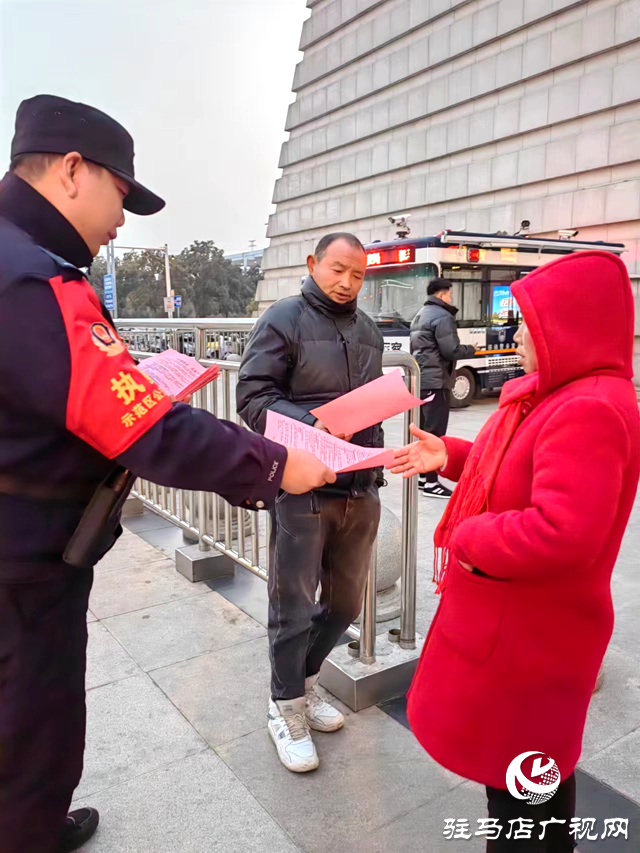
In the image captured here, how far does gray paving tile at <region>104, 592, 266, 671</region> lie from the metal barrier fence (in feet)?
1.00

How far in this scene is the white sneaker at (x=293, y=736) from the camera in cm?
252

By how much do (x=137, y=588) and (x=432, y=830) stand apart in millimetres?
2597

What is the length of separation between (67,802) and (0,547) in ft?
2.64

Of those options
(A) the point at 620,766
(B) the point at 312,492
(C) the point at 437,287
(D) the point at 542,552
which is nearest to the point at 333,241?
(B) the point at 312,492

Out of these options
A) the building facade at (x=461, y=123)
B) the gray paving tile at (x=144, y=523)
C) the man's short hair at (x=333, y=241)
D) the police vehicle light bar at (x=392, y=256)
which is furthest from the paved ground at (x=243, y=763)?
the building facade at (x=461, y=123)

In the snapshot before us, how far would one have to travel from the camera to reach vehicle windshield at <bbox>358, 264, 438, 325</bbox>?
458 inches

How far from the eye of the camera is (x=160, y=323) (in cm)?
509

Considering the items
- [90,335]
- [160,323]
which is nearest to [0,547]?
[90,335]

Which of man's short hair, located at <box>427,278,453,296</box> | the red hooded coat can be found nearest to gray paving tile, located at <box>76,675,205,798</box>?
the red hooded coat

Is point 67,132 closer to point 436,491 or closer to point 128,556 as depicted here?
point 128,556

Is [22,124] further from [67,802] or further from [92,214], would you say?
[67,802]

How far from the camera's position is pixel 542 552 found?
1446mm

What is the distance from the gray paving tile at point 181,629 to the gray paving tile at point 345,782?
83 cm

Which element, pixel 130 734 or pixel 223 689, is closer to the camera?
pixel 130 734
